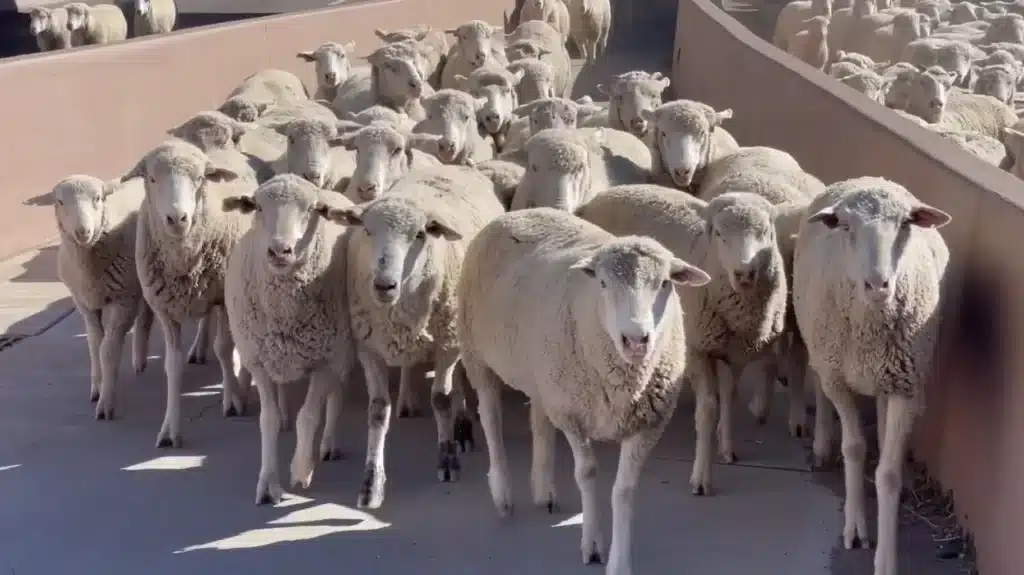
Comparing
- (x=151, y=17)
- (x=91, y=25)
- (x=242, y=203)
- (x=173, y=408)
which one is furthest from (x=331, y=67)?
(x=151, y=17)

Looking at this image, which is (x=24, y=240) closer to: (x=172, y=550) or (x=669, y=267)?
(x=172, y=550)

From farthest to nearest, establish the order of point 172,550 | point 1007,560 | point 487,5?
point 487,5 < point 172,550 < point 1007,560

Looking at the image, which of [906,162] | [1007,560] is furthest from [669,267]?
[906,162]

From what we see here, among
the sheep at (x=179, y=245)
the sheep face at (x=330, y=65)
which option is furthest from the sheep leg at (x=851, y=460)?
the sheep face at (x=330, y=65)

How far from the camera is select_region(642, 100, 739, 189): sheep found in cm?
747

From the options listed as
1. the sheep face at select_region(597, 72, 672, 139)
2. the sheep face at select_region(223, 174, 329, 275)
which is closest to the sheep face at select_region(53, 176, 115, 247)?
the sheep face at select_region(223, 174, 329, 275)

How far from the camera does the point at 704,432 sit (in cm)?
576

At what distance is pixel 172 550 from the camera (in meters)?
5.27

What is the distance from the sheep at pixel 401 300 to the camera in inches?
217

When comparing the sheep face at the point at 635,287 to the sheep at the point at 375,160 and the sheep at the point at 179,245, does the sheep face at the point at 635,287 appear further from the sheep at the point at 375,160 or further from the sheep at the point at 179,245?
the sheep at the point at 375,160

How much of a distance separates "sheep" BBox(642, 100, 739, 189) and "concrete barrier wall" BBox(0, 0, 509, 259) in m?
5.12

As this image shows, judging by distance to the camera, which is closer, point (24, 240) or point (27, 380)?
point (27, 380)

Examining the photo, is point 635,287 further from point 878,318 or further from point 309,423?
point 309,423

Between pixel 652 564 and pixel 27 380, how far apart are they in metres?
4.10
